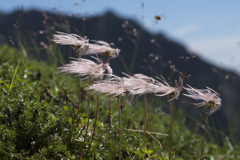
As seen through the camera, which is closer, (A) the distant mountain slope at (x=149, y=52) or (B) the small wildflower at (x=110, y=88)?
(B) the small wildflower at (x=110, y=88)

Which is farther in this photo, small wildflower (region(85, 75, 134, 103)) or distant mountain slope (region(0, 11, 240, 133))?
distant mountain slope (region(0, 11, 240, 133))

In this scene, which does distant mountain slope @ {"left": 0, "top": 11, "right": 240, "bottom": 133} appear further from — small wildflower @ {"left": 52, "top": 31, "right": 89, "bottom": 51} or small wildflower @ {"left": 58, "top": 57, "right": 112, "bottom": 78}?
small wildflower @ {"left": 58, "top": 57, "right": 112, "bottom": 78}

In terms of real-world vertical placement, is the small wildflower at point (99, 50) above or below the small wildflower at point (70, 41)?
below

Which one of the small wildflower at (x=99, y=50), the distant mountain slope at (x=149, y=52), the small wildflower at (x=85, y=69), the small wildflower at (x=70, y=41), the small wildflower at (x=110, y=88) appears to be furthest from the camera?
the distant mountain slope at (x=149, y=52)

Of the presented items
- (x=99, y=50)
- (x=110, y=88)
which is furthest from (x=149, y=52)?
(x=110, y=88)

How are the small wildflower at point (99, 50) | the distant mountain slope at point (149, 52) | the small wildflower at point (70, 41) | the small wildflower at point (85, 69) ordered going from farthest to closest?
the distant mountain slope at point (149, 52) → the small wildflower at point (99, 50) → the small wildflower at point (70, 41) → the small wildflower at point (85, 69)

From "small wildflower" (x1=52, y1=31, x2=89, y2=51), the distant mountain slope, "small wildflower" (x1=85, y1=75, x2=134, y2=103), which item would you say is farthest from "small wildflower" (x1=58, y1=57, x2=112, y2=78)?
the distant mountain slope

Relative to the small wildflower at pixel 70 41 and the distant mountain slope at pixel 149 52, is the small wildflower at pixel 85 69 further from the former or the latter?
the distant mountain slope at pixel 149 52

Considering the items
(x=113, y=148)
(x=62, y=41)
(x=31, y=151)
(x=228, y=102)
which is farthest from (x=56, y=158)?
(x=228, y=102)

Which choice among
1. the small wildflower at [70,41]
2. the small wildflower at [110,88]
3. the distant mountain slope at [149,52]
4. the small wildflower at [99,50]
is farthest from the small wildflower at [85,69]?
the distant mountain slope at [149,52]

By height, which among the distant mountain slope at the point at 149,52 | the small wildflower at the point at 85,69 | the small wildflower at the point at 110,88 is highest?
the small wildflower at the point at 85,69

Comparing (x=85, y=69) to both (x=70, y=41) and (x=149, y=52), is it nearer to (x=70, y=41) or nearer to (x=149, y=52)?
(x=70, y=41)

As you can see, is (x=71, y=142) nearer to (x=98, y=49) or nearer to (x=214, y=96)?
(x=98, y=49)
